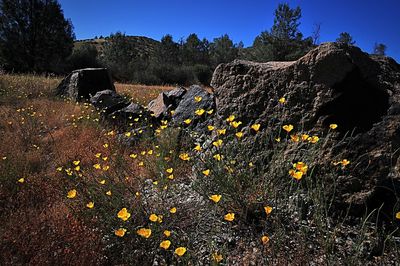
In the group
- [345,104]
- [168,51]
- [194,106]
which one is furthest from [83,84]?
[168,51]

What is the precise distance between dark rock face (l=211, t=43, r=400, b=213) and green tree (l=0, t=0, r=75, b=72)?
82.4ft

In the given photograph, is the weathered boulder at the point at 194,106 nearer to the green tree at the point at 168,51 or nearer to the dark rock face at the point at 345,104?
the dark rock face at the point at 345,104

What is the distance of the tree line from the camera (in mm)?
22766

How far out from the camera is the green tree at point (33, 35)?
2245 cm

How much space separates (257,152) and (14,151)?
13.3 feet

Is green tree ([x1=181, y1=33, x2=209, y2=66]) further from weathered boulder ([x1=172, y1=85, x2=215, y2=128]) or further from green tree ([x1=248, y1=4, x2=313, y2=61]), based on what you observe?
weathered boulder ([x1=172, y1=85, x2=215, y2=128])

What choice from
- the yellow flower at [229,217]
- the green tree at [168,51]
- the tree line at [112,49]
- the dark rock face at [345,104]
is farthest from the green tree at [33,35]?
the yellow flower at [229,217]

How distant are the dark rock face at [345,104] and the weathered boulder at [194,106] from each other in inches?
40.0

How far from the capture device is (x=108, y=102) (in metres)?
7.51

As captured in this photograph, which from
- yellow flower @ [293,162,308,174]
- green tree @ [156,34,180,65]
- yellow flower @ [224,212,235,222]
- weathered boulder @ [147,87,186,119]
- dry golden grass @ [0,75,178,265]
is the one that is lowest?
dry golden grass @ [0,75,178,265]

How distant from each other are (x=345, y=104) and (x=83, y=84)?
892 cm

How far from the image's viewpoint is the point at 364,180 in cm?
260

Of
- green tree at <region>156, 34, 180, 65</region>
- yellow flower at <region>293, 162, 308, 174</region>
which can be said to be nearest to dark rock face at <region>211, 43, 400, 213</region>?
yellow flower at <region>293, 162, 308, 174</region>

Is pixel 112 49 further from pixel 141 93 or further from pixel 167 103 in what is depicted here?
pixel 167 103
